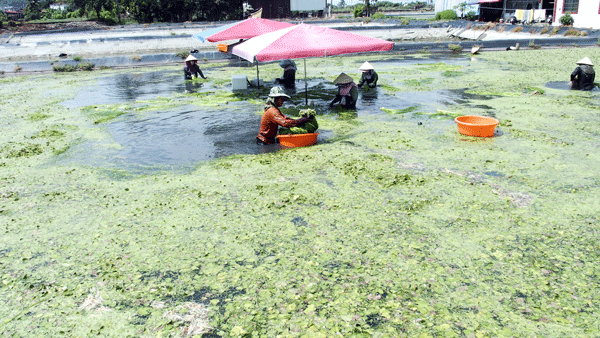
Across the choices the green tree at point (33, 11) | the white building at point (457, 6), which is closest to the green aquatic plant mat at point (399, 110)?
the white building at point (457, 6)

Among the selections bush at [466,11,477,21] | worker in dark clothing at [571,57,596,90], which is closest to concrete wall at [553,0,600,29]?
bush at [466,11,477,21]

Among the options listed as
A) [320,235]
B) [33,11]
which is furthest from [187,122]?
[33,11]

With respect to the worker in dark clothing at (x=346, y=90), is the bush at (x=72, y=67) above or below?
above

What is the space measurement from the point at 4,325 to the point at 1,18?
5526 centimetres

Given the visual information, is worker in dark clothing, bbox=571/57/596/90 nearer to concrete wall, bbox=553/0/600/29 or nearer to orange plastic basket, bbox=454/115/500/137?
orange plastic basket, bbox=454/115/500/137

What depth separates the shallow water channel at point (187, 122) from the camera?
8203 mm

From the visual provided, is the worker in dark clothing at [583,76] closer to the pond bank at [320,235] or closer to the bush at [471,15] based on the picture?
the pond bank at [320,235]

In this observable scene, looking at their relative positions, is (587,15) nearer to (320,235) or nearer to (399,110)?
(399,110)

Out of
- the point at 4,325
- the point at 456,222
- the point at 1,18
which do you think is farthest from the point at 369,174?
the point at 1,18

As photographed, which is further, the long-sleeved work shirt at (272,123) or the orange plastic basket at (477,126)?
the orange plastic basket at (477,126)

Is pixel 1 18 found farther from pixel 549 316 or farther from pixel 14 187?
pixel 549 316

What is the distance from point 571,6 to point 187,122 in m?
31.1

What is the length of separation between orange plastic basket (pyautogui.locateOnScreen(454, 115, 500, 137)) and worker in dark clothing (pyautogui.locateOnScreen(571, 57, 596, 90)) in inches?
224

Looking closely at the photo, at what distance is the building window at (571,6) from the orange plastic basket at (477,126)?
27.3 metres
